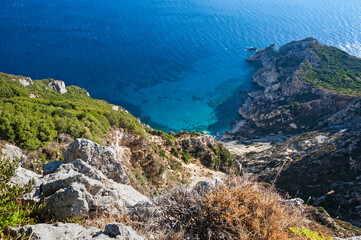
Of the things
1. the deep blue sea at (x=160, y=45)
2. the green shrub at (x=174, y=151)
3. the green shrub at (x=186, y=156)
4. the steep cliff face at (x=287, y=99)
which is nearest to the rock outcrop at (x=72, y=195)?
the green shrub at (x=174, y=151)

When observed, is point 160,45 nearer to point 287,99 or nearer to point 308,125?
point 287,99

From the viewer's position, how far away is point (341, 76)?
51031mm

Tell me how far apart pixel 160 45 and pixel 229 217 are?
7682 centimetres

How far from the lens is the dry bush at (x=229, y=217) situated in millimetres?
3693

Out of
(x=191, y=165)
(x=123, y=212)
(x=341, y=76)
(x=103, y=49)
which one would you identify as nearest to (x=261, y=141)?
(x=191, y=165)

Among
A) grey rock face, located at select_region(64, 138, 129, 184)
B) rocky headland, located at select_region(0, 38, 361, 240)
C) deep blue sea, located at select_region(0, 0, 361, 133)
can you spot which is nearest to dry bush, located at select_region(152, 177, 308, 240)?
rocky headland, located at select_region(0, 38, 361, 240)

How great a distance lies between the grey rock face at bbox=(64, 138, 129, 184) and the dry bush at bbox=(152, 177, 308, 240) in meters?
4.94

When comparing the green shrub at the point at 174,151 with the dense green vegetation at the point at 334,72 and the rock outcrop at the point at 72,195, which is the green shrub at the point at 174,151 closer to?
the rock outcrop at the point at 72,195

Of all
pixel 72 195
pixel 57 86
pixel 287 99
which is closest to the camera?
Result: pixel 72 195

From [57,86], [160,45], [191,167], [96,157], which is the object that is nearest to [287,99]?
[191,167]

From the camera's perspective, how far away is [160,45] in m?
75.0

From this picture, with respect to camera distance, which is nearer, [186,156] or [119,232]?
[119,232]

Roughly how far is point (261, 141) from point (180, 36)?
56275 mm

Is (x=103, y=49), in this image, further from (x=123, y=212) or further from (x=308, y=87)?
(x=123, y=212)
